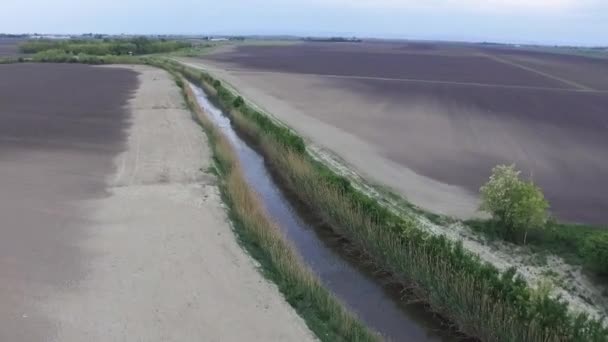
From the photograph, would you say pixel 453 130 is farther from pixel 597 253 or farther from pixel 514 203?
pixel 597 253

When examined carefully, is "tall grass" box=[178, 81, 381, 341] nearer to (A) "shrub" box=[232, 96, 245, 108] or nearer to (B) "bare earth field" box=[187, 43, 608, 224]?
(B) "bare earth field" box=[187, 43, 608, 224]

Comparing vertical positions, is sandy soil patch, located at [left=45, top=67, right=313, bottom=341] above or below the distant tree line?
below

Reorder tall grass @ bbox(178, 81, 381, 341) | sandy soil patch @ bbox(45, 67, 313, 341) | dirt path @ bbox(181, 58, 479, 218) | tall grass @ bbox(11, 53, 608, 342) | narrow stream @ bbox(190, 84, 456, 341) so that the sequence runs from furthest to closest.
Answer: dirt path @ bbox(181, 58, 479, 218)
narrow stream @ bbox(190, 84, 456, 341)
tall grass @ bbox(178, 81, 381, 341)
sandy soil patch @ bbox(45, 67, 313, 341)
tall grass @ bbox(11, 53, 608, 342)

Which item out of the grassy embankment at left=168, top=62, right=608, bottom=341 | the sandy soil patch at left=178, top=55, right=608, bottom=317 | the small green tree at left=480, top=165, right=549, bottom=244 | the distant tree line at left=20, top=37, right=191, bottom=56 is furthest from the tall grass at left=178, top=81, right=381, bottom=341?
the distant tree line at left=20, top=37, right=191, bottom=56

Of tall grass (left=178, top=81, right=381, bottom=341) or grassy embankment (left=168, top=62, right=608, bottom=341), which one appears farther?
tall grass (left=178, top=81, right=381, bottom=341)

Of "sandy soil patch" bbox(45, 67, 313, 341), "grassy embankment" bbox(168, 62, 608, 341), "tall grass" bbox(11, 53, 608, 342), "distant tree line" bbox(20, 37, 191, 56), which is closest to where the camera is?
"grassy embankment" bbox(168, 62, 608, 341)

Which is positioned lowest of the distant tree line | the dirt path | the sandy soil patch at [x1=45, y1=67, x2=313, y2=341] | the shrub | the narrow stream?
the narrow stream
